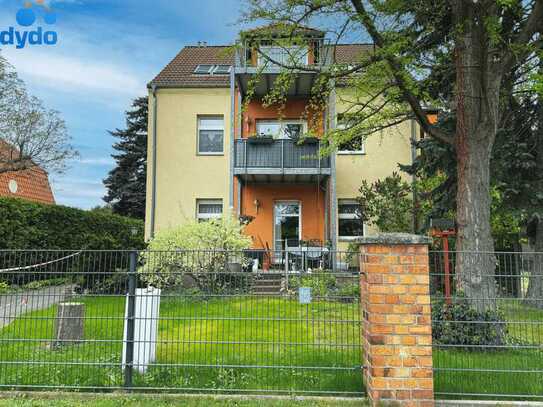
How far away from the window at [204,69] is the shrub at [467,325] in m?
15.0

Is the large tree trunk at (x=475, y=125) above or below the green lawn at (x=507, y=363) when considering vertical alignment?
above

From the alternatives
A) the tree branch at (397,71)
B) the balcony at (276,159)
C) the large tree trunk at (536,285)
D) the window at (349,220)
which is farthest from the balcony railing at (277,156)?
the large tree trunk at (536,285)

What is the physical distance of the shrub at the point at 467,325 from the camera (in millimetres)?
3838

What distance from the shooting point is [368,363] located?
12.0 ft

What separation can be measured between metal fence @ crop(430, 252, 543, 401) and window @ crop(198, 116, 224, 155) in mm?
13017

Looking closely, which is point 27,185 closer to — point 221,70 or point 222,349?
point 221,70

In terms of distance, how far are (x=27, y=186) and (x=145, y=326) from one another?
68.1 feet

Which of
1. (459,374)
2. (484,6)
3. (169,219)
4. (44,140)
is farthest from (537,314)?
(44,140)

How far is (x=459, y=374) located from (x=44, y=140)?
1419 cm

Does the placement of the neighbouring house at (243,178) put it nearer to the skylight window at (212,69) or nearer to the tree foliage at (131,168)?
the skylight window at (212,69)

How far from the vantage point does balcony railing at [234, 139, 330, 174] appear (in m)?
13.7

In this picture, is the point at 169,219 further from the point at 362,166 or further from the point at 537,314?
the point at 537,314

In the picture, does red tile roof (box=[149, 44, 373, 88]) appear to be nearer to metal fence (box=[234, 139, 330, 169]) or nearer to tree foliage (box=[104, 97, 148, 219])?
metal fence (box=[234, 139, 330, 169])

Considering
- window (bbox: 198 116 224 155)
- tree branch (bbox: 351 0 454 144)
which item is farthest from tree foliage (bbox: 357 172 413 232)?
tree branch (bbox: 351 0 454 144)
